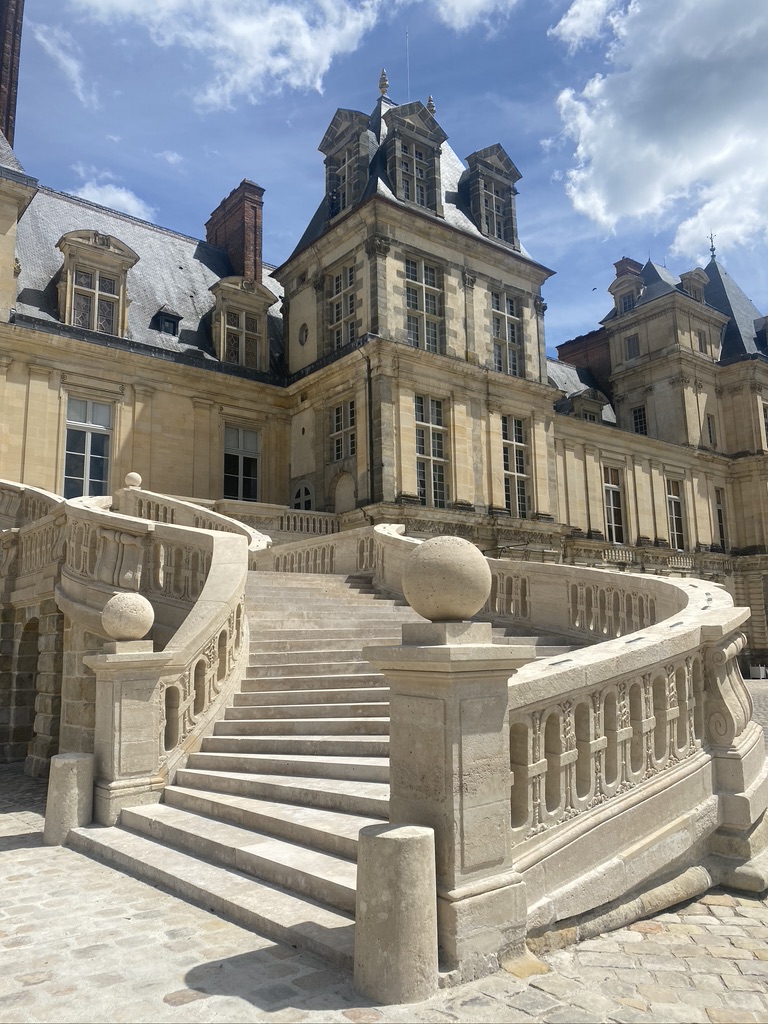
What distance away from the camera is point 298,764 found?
688 centimetres

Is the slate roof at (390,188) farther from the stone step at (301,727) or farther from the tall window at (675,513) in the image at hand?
the stone step at (301,727)

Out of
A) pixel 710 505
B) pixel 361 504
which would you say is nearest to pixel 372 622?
pixel 361 504

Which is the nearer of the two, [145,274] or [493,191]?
[145,274]

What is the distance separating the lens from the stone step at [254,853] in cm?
473

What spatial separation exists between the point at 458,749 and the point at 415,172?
2290cm

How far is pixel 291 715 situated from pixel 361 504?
42.6 feet

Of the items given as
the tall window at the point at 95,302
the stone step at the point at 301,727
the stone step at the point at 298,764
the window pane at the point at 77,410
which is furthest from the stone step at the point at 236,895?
the tall window at the point at 95,302

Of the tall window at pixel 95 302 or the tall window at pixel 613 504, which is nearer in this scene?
the tall window at pixel 95 302

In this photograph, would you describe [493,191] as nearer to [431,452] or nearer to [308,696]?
[431,452]

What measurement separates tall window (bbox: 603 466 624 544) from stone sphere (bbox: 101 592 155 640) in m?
25.3

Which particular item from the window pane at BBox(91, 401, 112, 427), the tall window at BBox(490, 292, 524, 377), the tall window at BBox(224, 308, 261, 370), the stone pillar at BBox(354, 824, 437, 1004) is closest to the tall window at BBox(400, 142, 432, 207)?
the tall window at BBox(490, 292, 524, 377)

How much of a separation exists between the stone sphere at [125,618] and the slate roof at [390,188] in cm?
1832

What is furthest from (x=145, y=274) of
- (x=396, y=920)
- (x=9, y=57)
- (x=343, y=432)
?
(x=396, y=920)

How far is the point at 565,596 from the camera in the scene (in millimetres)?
11484
